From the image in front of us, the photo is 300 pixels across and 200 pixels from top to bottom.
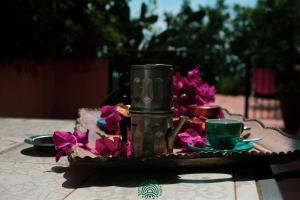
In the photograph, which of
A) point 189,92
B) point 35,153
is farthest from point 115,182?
point 189,92

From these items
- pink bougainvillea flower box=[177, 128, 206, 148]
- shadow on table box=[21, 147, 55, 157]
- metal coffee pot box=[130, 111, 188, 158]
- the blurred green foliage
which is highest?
the blurred green foliage

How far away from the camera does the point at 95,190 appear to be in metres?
1.09

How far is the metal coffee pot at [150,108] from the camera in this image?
1.21m

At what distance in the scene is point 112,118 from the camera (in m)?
1.64

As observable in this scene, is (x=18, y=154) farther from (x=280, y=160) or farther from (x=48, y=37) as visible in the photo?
(x=48, y=37)

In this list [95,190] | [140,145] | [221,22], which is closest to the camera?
[95,190]

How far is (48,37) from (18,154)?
3.73m

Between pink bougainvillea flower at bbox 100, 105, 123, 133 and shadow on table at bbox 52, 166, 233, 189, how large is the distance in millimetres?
381

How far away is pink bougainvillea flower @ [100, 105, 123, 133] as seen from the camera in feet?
5.39

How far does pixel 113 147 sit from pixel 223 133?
0.31 m

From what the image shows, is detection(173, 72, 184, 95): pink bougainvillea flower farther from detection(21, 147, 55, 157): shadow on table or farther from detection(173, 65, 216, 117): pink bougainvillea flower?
detection(21, 147, 55, 157): shadow on table

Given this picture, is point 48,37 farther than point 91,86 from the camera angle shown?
No

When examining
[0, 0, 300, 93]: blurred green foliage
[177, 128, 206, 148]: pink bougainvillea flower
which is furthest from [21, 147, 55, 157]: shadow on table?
[0, 0, 300, 93]: blurred green foliage

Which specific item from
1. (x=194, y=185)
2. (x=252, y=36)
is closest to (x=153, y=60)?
(x=194, y=185)
